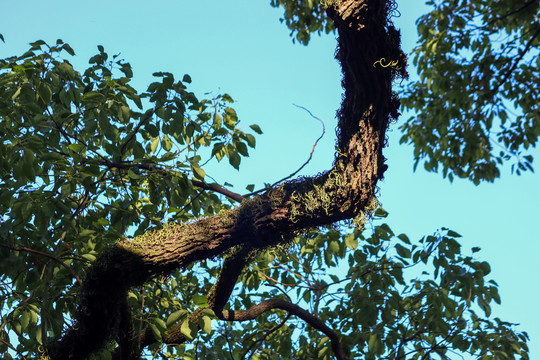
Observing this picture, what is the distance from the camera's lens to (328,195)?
323 cm

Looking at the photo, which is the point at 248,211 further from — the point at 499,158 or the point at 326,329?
the point at 499,158

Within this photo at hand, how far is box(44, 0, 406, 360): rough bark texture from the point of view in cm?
326

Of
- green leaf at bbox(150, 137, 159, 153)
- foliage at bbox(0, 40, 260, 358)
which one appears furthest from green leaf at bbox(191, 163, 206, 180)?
green leaf at bbox(150, 137, 159, 153)

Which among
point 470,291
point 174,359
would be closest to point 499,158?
point 470,291

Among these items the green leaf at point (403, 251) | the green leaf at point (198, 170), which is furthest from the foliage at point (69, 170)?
the green leaf at point (403, 251)

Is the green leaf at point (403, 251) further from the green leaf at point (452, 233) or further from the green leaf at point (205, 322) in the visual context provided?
the green leaf at point (205, 322)

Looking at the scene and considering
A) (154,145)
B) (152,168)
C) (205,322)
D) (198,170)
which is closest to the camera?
(205,322)

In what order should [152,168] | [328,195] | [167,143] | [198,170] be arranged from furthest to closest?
[167,143] → [152,168] → [198,170] → [328,195]

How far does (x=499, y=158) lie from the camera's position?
31.0ft

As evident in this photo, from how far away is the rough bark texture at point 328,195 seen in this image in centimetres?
326

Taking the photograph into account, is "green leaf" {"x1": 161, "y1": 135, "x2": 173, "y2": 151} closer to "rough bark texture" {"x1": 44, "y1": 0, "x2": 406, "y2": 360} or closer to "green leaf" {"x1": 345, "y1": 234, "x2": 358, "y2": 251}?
"green leaf" {"x1": 345, "y1": 234, "x2": 358, "y2": 251}

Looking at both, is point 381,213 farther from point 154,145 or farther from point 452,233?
point 154,145

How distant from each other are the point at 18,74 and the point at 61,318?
215cm

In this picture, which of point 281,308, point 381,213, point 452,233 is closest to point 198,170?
point 281,308
